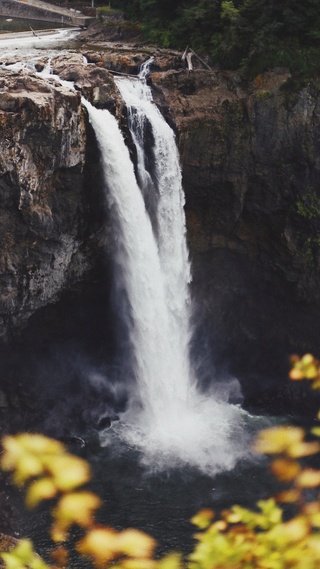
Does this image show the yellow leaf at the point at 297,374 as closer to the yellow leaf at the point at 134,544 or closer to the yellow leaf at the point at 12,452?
the yellow leaf at the point at 134,544

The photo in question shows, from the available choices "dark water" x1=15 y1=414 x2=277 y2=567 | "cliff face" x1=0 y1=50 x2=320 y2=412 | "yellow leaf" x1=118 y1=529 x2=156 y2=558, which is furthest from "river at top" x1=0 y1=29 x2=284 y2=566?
"yellow leaf" x1=118 y1=529 x2=156 y2=558

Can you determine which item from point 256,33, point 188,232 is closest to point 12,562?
point 188,232

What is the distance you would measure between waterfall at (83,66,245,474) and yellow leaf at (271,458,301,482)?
603 inches

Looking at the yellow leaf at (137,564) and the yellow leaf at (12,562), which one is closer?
the yellow leaf at (12,562)

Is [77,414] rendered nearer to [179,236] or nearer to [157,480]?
[157,480]

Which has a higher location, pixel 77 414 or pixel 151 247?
pixel 151 247

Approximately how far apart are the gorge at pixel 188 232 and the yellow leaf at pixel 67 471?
569 inches

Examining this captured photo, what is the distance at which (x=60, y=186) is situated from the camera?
17.7 meters

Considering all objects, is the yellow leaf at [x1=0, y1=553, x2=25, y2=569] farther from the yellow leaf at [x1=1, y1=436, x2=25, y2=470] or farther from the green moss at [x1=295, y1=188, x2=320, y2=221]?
the green moss at [x1=295, y1=188, x2=320, y2=221]

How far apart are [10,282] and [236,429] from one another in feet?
31.3

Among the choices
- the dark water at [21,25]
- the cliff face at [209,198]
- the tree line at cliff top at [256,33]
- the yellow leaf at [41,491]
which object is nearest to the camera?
the yellow leaf at [41,491]

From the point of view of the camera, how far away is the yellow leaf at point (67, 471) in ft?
8.43

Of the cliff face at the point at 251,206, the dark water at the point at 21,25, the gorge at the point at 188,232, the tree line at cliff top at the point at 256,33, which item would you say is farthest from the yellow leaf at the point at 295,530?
the dark water at the point at 21,25

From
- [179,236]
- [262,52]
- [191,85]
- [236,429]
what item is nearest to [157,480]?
[236,429]
